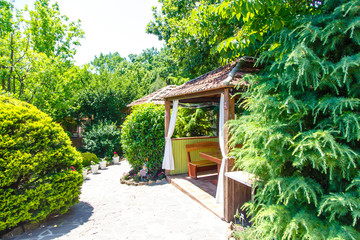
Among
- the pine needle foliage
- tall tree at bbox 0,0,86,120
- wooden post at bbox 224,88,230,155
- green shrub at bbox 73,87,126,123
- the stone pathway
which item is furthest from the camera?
green shrub at bbox 73,87,126,123

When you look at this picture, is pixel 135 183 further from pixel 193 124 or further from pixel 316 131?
pixel 316 131

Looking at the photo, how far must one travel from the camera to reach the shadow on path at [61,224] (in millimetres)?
4113

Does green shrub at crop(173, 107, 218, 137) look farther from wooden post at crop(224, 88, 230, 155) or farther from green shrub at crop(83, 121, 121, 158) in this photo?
green shrub at crop(83, 121, 121, 158)

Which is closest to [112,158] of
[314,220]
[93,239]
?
[93,239]

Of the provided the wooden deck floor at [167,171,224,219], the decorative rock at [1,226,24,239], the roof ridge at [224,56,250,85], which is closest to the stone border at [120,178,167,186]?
the wooden deck floor at [167,171,224,219]

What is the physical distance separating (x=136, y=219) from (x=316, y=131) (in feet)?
13.2

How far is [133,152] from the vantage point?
7.79 meters

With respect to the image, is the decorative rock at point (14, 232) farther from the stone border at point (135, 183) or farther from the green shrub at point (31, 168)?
the stone border at point (135, 183)

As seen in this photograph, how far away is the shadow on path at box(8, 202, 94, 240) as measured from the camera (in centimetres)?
411

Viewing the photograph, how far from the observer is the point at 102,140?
12.2 m

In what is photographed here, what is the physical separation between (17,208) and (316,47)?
19.0ft

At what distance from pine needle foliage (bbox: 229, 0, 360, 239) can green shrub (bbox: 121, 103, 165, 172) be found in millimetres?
5060

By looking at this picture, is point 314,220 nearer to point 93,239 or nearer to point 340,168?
point 340,168

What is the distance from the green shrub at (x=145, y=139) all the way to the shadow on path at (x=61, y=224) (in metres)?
2.51
